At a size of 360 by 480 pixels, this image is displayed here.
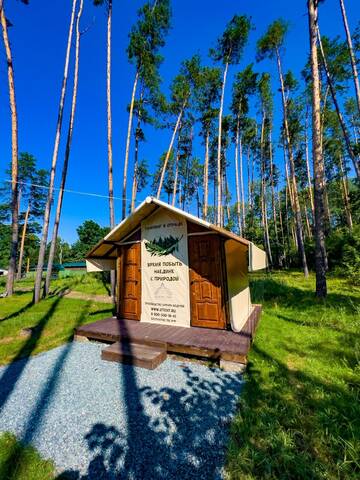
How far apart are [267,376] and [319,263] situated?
228 inches

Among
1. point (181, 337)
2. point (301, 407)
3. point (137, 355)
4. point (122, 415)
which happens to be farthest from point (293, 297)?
point (122, 415)

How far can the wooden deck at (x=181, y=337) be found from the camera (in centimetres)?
373

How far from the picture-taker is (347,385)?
116 inches

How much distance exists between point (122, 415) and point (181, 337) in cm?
188

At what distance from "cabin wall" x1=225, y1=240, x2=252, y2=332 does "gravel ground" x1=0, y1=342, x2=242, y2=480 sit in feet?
4.74

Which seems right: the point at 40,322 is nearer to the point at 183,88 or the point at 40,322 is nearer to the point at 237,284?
the point at 237,284

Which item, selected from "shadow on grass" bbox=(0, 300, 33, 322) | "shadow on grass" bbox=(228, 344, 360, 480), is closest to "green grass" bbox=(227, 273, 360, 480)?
"shadow on grass" bbox=(228, 344, 360, 480)

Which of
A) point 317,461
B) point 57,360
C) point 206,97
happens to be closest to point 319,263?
point 317,461

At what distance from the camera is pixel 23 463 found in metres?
1.95

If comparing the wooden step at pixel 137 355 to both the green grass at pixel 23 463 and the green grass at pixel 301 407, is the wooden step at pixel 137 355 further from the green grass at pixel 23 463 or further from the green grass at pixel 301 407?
the green grass at pixel 23 463

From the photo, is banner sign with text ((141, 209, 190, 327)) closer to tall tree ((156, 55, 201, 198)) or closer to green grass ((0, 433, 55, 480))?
green grass ((0, 433, 55, 480))

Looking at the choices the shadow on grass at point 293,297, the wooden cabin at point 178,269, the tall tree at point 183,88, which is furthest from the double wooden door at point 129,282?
the tall tree at point 183,88

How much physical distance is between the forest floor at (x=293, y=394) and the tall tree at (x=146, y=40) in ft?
28.8

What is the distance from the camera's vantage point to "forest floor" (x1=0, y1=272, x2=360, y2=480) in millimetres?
1855
